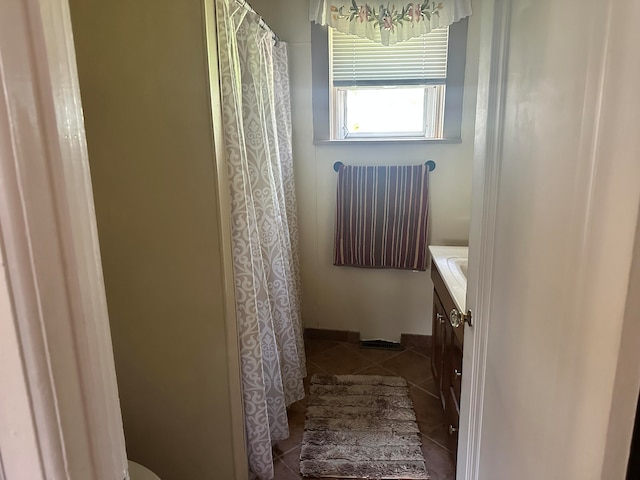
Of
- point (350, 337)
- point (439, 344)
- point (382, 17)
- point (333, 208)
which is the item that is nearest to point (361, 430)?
point (439, 344)

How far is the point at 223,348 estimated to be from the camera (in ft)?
5.24

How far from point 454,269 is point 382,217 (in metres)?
0.72

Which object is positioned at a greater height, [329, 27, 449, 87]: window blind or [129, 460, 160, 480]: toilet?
[329, 27, 449, 87]: window blind

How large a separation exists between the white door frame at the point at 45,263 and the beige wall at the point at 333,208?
7.68ft

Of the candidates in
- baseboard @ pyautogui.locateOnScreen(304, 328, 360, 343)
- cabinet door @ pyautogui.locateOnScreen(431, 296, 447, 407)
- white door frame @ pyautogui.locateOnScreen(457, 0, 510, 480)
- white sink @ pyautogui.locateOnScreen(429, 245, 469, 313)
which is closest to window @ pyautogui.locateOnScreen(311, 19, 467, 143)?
white sink @ pyautogui.locateOnScreen(429, 245, 469, 313)

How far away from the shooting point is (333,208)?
9.62 ft

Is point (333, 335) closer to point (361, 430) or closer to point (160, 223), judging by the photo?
point (361, 430)

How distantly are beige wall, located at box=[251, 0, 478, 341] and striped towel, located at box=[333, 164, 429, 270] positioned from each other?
8cm

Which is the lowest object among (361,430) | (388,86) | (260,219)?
(361,430)

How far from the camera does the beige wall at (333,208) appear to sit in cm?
269

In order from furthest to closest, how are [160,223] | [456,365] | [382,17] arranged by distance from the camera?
[382,17]
[456,365]
[160,223]

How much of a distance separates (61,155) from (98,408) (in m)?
0.31

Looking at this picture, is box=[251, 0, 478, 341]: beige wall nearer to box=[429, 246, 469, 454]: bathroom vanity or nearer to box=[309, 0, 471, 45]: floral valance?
box=[309, 0, 471, 45]: floral valance

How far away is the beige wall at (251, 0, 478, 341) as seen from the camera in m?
2.69
